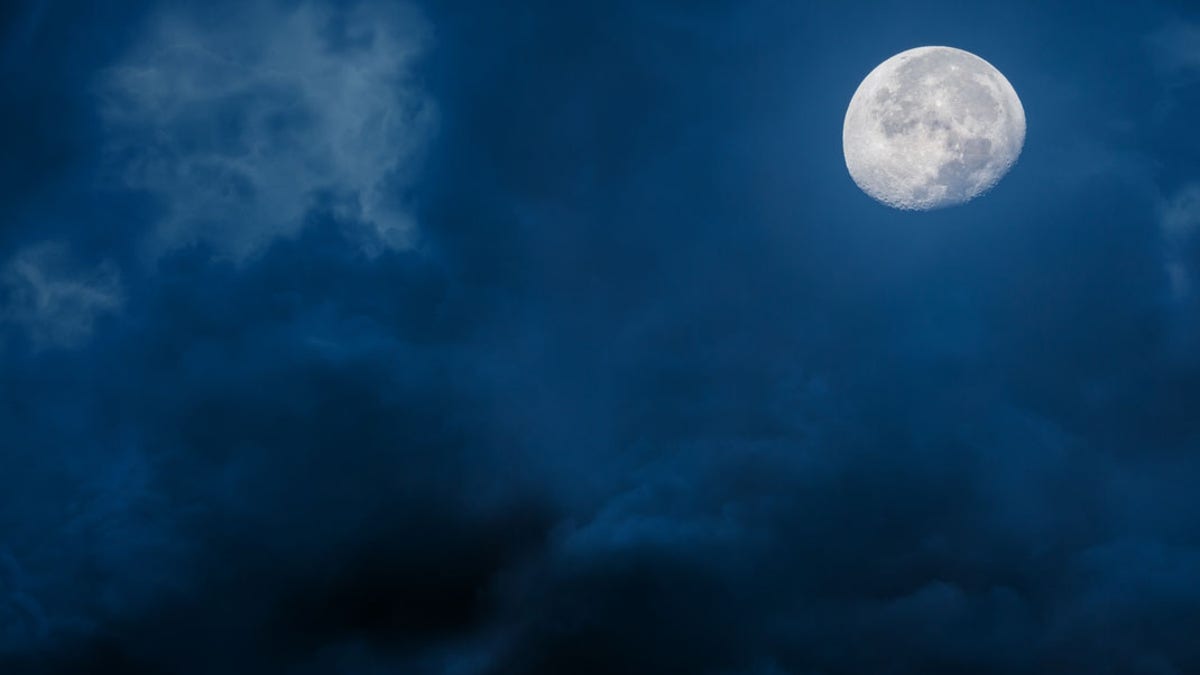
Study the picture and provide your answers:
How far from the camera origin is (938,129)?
104ft

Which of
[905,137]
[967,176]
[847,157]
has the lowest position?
[967,176]

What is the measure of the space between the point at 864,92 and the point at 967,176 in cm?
618

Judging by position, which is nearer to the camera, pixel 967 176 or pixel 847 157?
pixel 967 176

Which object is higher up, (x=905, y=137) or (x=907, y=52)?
(x=907, y=52)

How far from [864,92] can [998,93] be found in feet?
17.4

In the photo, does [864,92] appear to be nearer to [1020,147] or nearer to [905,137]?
[905,137]

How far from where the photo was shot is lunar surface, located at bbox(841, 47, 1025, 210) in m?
31.8

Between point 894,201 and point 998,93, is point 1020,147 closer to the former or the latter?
point 998,93

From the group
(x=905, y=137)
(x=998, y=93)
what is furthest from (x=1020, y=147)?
(x=905, y=137)

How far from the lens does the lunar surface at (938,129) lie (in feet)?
104

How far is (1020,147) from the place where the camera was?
33.9 m

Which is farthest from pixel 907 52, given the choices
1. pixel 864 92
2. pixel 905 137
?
pixel 905 137

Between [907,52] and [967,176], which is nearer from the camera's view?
[967,176]

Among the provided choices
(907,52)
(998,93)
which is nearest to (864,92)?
(907,52)
